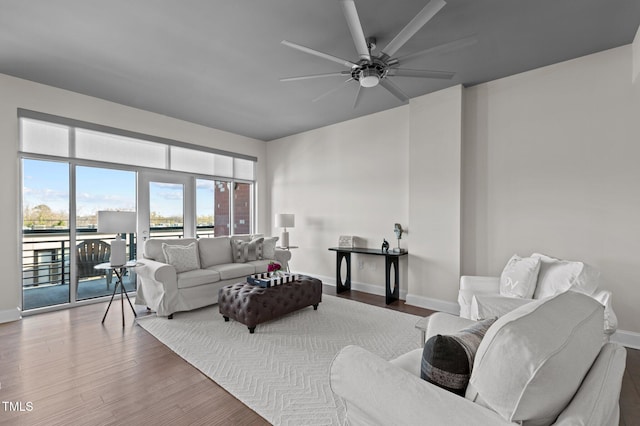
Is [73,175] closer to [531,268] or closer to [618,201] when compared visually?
[531,268]

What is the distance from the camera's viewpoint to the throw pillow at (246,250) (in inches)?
190

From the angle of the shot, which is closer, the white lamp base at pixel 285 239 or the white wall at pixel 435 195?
the white wall at pixel 435 195

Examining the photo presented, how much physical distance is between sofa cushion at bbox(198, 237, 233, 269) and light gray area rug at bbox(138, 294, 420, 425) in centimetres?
72

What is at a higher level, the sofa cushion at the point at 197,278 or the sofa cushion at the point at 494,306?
the sofa cushion at the point at 494,306

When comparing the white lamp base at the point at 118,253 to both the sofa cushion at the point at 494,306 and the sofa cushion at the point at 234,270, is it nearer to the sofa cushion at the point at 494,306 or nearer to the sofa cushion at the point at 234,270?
the sofa cushion at the point at 234,270

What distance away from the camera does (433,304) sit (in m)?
4.15

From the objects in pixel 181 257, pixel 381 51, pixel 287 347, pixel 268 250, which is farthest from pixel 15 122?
pixel 381 51

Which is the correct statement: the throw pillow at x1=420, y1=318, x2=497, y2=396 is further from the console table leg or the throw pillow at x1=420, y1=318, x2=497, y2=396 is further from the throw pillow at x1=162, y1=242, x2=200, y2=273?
the throw pillow at x1=162, y1=242, x2=200, y2=273

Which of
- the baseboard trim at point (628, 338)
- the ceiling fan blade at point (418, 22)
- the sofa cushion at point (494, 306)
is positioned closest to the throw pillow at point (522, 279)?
the sofa cushion at point (494, 306)

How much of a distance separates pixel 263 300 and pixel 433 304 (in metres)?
2.36

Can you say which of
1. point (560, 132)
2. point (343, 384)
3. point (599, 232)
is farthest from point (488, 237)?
point (343, 384)

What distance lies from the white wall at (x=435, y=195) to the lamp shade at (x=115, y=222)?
376 centimetres

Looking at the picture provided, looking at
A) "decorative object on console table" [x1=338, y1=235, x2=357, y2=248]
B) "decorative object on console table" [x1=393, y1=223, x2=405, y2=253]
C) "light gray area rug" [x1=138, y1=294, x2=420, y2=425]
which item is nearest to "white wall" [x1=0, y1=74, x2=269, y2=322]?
"light gray area rug" [x1=138, y1=294, x2=420, y2=425]

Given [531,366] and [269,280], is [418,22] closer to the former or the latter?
[531,366]
